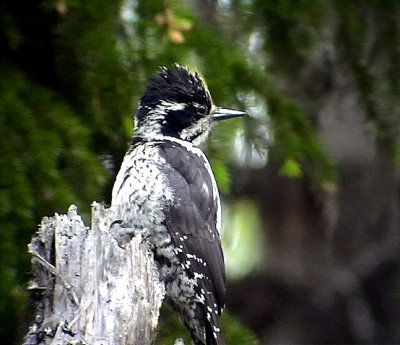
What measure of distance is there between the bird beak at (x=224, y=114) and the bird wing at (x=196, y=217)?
0.25 metres

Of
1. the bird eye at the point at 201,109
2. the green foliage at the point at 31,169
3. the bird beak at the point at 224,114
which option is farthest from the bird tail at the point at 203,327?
the bird eye at the point at 201,109

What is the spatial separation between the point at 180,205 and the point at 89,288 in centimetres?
145

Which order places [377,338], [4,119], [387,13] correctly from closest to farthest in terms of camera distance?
[4,119], [387,13], [377,338]

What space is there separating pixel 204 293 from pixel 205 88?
0.95 meters

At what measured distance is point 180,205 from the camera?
4480 mm

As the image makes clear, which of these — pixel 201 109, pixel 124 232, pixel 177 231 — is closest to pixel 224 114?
pixel 201 109

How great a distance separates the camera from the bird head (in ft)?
15.0

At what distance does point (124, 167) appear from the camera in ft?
14.5

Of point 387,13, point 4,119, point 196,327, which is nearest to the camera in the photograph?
point 4,119

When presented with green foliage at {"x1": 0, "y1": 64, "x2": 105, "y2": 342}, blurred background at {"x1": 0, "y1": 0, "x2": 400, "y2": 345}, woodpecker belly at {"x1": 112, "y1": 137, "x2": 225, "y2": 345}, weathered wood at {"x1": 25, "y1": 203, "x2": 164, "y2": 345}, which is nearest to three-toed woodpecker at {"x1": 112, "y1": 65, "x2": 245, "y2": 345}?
woodpecker belly at {"x1": 112, "y1": 137, "x2": 225, "y2": 345}

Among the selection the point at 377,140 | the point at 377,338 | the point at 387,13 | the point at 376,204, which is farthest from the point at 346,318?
the point at 387,13

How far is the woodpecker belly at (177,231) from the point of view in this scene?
4.37 meters

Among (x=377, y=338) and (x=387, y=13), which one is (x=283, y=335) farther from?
(x=387, y=13)

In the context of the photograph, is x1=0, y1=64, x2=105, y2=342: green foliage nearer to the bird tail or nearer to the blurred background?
the blurred background
